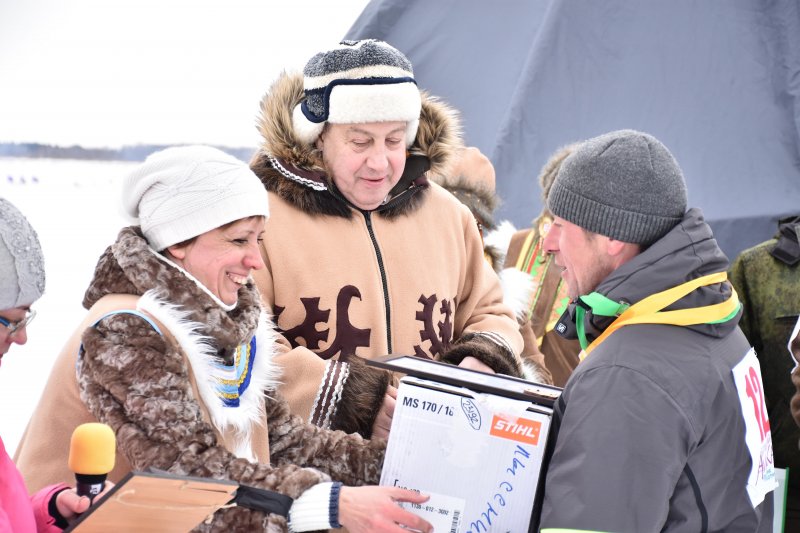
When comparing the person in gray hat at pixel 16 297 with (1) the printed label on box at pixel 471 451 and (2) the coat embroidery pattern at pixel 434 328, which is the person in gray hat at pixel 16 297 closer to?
(1) the printed label on box at pixel 471 451

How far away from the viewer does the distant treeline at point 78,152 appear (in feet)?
11.7

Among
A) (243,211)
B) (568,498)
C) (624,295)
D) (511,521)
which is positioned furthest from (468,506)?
(243,211)

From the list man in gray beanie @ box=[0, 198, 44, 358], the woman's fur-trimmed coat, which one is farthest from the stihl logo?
man in gray beanie @ box=[0, 198, 44, 358]

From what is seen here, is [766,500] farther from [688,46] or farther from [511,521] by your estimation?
[688,46]

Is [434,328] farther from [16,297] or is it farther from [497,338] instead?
[16,297]

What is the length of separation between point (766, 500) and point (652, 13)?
12.6ft

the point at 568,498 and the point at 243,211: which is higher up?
the point at 243,211

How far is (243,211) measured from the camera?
195 centimetres

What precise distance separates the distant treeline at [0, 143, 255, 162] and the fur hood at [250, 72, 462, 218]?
4.07 ft

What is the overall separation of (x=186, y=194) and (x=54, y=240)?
2580 millimetres

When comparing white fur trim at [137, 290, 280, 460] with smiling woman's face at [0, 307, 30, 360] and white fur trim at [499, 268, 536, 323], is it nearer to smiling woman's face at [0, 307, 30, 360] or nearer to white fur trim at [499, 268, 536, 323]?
smiling woman's face at [0, 307, 30, 360]

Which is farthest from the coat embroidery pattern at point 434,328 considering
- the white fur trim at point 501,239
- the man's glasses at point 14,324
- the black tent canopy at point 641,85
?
the black tent canopy at point 641,85

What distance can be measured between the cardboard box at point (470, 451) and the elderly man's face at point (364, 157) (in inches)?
32.2

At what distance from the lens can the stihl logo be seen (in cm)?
170
